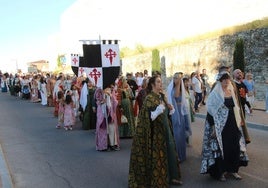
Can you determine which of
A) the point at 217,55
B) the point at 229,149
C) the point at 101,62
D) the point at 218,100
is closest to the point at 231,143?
the point at 229,149

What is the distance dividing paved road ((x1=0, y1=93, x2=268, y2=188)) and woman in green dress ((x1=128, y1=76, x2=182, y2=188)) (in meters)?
0.47

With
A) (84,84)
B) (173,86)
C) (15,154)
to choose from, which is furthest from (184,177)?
(84,84)

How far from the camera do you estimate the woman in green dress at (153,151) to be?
6344 millimetres

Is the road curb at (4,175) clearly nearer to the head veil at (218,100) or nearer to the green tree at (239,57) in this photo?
the head veil at (218,100)

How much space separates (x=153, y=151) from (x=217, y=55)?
22242 mm

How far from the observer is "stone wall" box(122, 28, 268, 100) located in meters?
23.4

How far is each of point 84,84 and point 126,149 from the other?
537cm

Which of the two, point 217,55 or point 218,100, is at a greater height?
point 217,55

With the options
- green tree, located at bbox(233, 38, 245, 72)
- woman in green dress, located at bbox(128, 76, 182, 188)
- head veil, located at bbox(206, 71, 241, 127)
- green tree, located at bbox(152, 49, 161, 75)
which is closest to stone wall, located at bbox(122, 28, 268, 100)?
green tree, located at bbox(152, 49, 161, 75)

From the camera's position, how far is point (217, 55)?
91.1ft

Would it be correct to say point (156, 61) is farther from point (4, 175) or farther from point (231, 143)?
point (231, 143)

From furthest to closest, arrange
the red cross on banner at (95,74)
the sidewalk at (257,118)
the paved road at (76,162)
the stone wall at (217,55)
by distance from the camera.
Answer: the stone wall at (217,55) < the sidewalk at (257,118) < the red cross on banner at (95,74) < the paved road at (76,162)

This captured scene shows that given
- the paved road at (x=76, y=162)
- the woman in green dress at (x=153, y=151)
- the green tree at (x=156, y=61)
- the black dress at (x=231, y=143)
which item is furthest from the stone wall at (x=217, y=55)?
the woman in green dress at (x=153, y=151)

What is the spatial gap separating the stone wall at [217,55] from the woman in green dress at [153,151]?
1642cm
